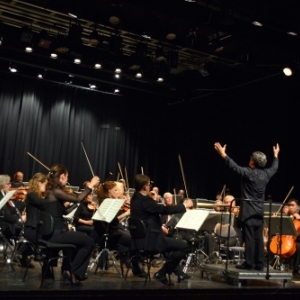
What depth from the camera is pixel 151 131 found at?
15383 millimetres

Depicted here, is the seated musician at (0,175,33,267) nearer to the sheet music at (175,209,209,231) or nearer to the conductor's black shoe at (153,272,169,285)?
the conductor's black shoe at (153,272,169,285)

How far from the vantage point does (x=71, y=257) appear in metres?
5.45

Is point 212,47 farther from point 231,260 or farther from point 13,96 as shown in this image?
point 13,96

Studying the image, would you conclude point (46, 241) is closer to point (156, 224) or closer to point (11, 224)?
point (156, 224)

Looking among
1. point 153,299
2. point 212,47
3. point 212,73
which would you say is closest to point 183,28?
point 212,47

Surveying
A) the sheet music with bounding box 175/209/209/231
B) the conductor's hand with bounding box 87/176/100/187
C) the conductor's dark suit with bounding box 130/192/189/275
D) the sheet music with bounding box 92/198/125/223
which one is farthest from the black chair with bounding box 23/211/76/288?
the sheet music with bounding box 175/209/209/231

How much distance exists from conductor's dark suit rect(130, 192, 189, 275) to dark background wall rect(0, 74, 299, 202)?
6.36m

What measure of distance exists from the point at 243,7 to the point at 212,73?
3989mm

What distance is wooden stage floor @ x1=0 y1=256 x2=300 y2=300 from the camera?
185 inches

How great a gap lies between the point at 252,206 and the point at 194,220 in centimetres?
81

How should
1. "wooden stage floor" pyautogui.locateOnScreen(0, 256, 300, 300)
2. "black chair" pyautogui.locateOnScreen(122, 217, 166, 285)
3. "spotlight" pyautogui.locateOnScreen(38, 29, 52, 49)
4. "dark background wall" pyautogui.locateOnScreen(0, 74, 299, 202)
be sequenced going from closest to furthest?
1. "wooden stage floor" pyautogui.locateOnScreen(0, 256, 300, 300)
2. "black chair" pyautogui.locateOnScreen(122, 217, 166, 285)
3. "spotlight" pyautogui.locateOnScreen(38, 29, 52, 49)
4. "dark background wall" pyautogui.locateOnScreen(0, 74, 299, 202)

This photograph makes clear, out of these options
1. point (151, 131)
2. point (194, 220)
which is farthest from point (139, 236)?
point (151, 131)

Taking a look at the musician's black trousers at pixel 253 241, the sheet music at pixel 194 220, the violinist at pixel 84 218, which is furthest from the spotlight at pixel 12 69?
the musician's black trousers at pixel 253 241

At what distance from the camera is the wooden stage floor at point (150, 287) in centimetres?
469
